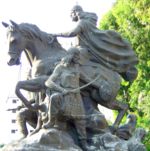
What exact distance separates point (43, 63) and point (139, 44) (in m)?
12.7

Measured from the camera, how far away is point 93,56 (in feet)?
38.0

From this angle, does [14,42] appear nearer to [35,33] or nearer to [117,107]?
[35,33]

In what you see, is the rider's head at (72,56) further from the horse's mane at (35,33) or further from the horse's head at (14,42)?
the horse's head at (14,42)

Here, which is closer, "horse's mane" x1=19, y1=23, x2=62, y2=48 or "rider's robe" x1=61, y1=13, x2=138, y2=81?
"horse's mane" x1=19, y1=23, x2=62, y2=48

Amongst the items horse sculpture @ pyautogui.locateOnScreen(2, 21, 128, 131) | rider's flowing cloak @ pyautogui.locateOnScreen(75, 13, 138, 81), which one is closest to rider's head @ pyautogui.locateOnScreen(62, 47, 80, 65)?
horse sculpture @ pyautogui.locateOnScreen(2, 21, 128, 131)

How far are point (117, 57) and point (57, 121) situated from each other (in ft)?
6.65

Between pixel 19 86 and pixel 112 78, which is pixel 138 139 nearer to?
pixel 112 78

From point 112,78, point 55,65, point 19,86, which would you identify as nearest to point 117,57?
point 112,78

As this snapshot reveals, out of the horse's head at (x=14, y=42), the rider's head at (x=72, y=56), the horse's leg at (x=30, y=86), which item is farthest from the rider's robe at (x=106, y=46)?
the horse's leg at (x=30, y=86)

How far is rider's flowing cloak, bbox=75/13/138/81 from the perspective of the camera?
1153 centimetres

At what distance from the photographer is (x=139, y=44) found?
76.5ft

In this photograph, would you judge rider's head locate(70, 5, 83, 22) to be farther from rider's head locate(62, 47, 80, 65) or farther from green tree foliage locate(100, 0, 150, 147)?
green tree foliage locate(100, 0, 150, 147)

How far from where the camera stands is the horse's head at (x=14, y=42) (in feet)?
36.0

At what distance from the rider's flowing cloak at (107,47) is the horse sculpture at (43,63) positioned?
0.73 ft
